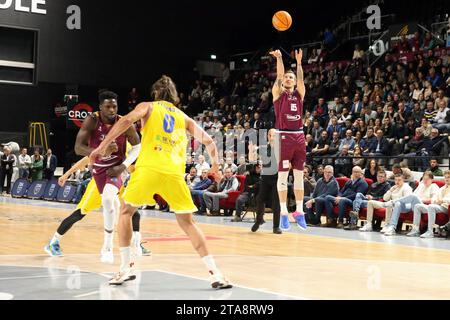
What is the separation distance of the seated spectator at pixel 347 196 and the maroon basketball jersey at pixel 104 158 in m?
7.04

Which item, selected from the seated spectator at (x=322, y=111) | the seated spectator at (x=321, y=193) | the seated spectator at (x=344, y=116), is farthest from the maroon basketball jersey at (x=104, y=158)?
the seated spectator at (x=322, y=111)

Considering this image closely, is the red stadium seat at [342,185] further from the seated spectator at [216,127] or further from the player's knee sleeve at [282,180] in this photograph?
the seated spectator at [216,127]

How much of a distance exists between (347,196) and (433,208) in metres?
2.19

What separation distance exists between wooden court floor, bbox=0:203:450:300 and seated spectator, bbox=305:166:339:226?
75.9 inches

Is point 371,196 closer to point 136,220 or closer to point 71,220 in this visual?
point 136,220

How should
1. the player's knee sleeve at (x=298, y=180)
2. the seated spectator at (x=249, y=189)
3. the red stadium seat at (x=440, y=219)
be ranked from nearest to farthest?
the player's knee sleeve at (x=298, y=180) < the red stadium seat at (x=440, y=219) < the seated spectator at (x=249, y=189)

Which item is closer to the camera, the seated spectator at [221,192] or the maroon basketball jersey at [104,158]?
the maroon basketball jersey at [104,158]

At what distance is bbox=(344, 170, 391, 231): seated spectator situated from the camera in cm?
1376

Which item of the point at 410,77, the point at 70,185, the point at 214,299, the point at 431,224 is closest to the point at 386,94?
the point at 410,77

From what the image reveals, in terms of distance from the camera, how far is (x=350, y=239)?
38.7 feet

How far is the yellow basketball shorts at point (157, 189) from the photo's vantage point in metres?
5.98

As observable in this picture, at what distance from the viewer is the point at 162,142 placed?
606 cm

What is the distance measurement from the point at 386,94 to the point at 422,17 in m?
5.85

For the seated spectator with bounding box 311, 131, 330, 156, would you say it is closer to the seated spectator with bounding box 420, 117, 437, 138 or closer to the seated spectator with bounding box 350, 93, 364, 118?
the seated spectator with bounding box 350, 93, 364, 118
